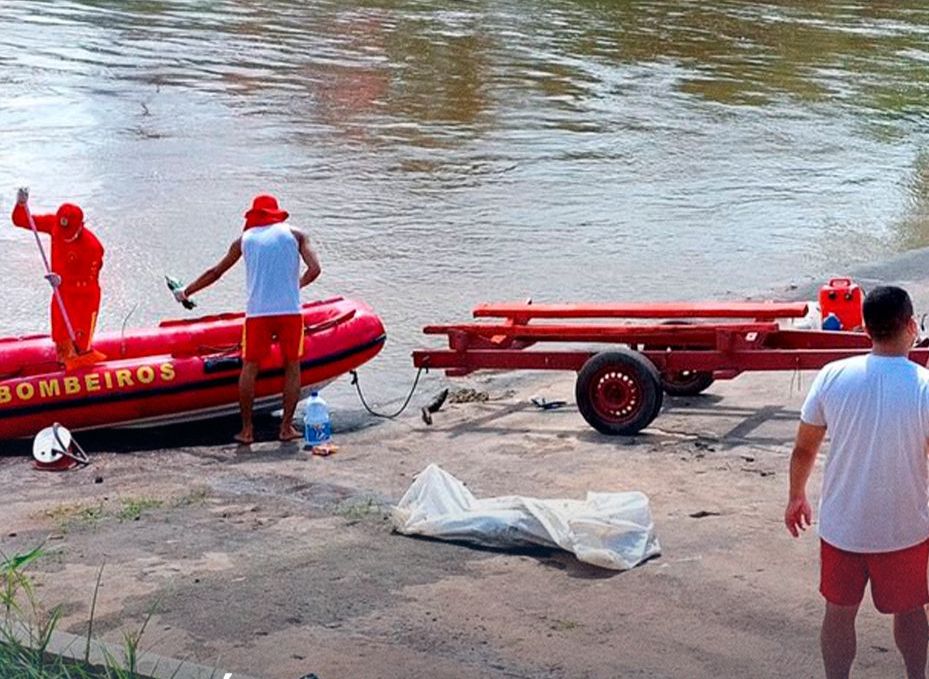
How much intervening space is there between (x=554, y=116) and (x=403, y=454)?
46.0 ft

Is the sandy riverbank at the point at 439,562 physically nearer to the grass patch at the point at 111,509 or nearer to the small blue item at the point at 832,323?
the grass patch at the point at 111,509

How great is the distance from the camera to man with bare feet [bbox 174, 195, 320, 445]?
32.8 ft

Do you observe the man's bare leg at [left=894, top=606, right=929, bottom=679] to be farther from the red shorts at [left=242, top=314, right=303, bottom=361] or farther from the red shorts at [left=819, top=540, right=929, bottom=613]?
the red shorts at [left=242, top=314, right=303, bottom=361]

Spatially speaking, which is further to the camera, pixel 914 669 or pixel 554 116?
pixel 554 116

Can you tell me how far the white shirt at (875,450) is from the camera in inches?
194

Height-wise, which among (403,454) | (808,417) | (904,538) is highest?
(808,417)

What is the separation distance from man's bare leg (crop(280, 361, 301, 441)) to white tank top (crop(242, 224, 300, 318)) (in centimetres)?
35

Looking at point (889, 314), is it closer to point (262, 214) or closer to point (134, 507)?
point (134, 507)

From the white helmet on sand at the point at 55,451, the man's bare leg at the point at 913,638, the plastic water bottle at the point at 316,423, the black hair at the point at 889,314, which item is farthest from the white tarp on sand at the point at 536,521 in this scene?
the white helmet on sand at the point at 55,451

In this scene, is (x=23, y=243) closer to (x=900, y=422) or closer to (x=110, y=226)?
(x=110, y=226)

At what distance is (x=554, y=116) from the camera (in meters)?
23.0

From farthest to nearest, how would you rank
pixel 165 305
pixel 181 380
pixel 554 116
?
pixel 554 116 → pixel 165 305 → pixel 181 380

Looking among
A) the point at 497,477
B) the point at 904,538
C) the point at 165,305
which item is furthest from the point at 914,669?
the point at 165,305

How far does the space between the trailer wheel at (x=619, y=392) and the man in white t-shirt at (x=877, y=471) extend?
414 centimetres
